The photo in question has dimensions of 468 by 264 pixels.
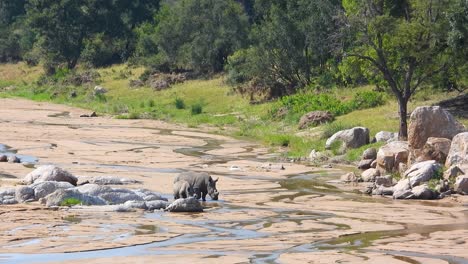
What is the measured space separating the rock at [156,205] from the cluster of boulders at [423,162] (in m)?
6.42

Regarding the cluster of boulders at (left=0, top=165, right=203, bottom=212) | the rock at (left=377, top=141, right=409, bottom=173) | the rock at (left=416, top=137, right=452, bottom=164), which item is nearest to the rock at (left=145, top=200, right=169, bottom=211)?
the cluster of boulders at (left=0, top=165, right=203, bottom=212)

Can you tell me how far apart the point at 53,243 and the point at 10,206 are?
487 cm

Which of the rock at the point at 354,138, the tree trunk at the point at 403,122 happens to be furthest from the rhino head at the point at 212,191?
the tree trunk at the point at 403,122

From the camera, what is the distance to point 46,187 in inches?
866

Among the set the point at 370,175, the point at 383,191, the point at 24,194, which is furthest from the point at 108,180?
the point at 370,175

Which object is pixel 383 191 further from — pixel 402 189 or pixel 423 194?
pixel 423 194

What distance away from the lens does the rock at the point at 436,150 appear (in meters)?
27.3

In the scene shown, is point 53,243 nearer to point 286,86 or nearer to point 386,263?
point 386,263

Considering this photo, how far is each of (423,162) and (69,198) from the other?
10166 mm

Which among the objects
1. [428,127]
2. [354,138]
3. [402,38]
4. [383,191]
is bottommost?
[383,191]

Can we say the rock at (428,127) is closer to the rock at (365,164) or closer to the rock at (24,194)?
the rock at (365,164)

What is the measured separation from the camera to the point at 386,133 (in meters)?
35.7

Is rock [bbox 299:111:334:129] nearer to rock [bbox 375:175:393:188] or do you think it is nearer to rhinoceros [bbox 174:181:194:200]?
rock [bbox 375:175:393:188]

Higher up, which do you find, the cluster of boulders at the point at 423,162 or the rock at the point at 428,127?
→ the rock at the point at 428,127
